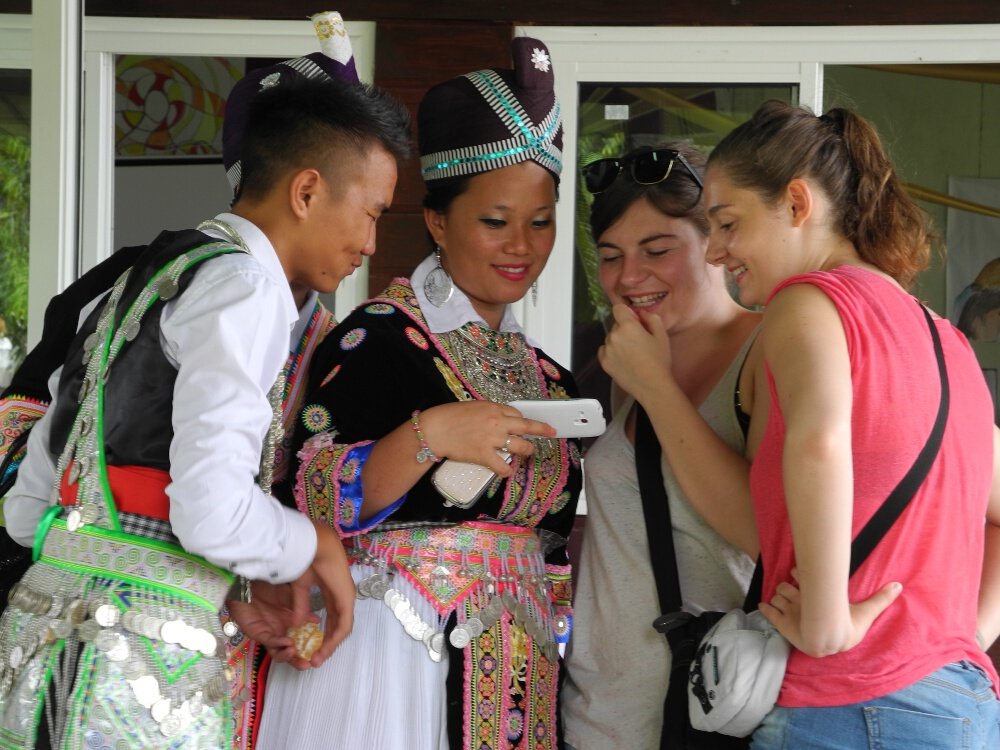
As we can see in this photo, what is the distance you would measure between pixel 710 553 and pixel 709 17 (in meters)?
2.35

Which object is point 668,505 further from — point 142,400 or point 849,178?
point 142,400

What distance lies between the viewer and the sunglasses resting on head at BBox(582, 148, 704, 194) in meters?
2.22

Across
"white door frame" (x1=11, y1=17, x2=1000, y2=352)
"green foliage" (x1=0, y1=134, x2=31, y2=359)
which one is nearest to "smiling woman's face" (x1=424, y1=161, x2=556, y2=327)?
"green foliage" (x1=0, y1=134, x2=31, y2=359)

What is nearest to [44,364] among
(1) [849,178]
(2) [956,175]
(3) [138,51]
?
(1) [849,178]

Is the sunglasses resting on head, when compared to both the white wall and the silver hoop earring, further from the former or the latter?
the white wall

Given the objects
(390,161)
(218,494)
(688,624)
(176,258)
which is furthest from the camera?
(390,161)

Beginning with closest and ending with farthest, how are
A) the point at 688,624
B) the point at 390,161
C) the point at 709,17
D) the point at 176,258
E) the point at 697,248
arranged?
the point at 176,258, the point at 688,624, the point at 390,161, the point at 697,248, the point at 709,17

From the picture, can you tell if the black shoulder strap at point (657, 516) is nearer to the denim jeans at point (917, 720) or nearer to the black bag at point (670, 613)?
the black bag at point (670, 613)

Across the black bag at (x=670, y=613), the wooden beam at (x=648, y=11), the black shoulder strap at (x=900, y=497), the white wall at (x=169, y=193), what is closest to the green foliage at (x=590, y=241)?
the wooden beam at (x=648, y=11)

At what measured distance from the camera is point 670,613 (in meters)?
1.95

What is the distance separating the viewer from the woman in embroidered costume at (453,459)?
6.70 ft

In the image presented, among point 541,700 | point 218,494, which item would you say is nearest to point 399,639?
point 541,700

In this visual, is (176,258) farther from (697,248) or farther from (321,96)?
(697,248)

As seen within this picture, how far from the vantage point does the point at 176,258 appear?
167 centimetres
